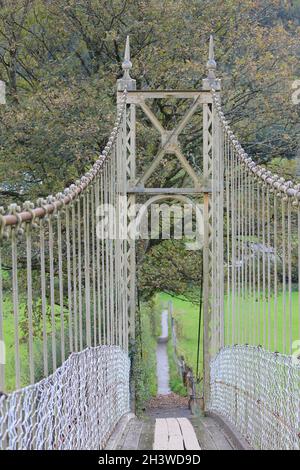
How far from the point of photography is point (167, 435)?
447 cm

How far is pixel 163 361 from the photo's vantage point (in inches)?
630

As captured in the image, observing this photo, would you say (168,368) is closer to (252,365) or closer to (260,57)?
(260,57)

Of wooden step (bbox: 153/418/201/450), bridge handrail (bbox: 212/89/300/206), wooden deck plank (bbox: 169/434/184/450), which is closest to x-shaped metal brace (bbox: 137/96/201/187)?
bridge handrail (bbox: 212/89/300/206)

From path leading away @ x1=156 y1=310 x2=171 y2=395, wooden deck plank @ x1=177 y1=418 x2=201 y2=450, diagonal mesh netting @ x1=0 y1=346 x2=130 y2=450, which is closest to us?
diagonal mesh netting @ x1=0 y1=346 x2=130 y2=450

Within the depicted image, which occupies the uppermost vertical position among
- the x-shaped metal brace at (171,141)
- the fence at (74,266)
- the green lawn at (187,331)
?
the x-shaped metal brace at (171,141)

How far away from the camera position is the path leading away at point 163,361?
13.4m

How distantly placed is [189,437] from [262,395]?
0.77 m

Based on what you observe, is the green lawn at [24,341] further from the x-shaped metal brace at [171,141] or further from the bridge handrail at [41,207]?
the bridge handrail at [41,207]

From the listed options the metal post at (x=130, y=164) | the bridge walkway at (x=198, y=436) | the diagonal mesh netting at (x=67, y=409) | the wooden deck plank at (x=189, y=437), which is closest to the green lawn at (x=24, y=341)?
the metal post at (x=130, y=164)

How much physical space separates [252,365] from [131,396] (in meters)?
3.40

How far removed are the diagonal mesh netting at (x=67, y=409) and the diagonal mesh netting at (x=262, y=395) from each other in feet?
2.46

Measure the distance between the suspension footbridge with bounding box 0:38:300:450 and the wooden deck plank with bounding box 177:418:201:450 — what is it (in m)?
0.28

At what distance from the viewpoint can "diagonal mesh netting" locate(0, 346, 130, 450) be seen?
6.24 ft

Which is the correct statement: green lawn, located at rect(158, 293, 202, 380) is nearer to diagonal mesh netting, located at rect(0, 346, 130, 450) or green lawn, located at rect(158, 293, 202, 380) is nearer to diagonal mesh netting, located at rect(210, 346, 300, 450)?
diagonal mesh netting, located at rect(210, 346, 300, 450)
